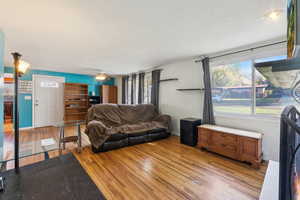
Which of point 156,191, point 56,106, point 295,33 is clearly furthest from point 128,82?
point 295,33

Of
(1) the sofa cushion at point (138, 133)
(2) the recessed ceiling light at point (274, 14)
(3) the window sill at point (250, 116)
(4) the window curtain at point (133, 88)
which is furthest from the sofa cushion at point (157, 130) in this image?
(2) the recessed ceiling light at point (274, 14)

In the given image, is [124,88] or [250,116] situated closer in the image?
[250,116]

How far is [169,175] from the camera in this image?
2.10 metres

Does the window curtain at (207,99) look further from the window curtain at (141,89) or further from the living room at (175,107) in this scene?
the window curtain at (141,89)

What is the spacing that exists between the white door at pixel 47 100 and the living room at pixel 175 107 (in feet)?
1.55

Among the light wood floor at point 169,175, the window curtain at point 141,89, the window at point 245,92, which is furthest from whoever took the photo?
the window curtain at point 141,89

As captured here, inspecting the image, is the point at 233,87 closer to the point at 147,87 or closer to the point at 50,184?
the point at 147,87

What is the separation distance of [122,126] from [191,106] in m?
2.01

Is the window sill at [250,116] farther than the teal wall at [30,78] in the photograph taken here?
No

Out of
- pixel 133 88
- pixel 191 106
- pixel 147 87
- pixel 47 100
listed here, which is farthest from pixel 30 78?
pixel 191 106

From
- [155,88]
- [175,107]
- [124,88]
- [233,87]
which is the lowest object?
[175,107]

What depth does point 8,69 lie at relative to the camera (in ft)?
15.1

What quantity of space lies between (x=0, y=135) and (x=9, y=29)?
164 cm

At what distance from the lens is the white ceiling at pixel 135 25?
1.58 metres
